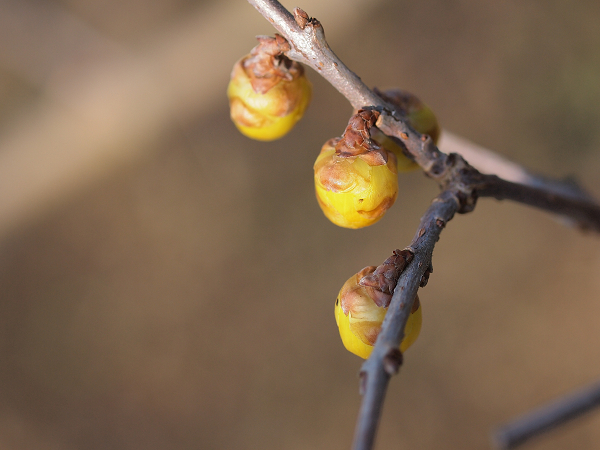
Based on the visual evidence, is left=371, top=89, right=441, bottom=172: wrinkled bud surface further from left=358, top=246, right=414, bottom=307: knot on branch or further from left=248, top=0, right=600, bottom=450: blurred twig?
left=358, top=246, right=414, bottom=307: knot on branch

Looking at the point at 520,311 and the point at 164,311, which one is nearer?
the point at 520,311

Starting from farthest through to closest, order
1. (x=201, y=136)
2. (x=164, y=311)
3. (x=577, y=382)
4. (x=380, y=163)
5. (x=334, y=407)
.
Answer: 1. (x=201, y=136)
2. (x=164, y=311)
3. (x=334, y=407)
4. (x=577, y=382)
5. (x=380, y=163)

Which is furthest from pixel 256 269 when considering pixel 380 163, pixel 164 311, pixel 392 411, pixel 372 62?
pixel 380 163

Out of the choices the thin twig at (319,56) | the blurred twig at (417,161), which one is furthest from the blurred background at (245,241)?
the thin twig at (319,56)

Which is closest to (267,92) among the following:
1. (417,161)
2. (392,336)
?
(417,161)

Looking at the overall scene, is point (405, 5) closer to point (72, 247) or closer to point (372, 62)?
point (372, 62)

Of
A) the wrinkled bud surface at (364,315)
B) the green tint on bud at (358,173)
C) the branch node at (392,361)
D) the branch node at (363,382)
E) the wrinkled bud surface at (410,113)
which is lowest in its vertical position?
the branch node at (363,382)

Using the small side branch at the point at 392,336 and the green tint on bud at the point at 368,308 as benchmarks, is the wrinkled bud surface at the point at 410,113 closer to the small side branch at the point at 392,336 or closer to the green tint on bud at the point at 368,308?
the small side branch at the point at 392,336
